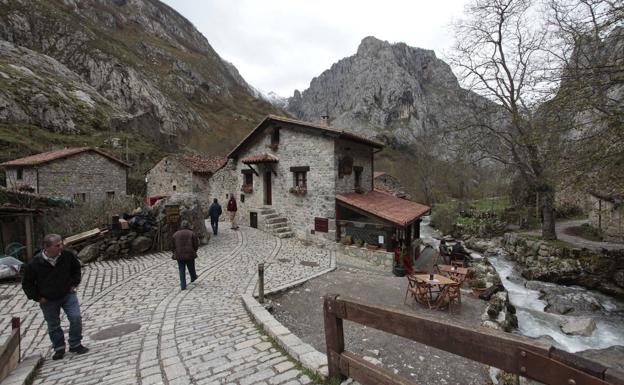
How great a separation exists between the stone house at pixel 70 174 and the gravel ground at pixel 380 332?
54.8 feet

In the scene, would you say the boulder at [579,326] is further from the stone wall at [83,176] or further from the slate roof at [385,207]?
the stone wall at [83,176]

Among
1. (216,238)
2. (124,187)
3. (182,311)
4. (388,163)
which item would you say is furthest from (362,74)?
(182,311)

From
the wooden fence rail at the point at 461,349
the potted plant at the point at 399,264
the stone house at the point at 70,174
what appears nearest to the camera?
the wooden fence rail at the point at 461,349

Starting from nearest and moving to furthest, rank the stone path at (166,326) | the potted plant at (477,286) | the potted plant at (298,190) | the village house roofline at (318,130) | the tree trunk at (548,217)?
the stone path at (166,326), the potted plant at (477,286), the village house roofline at (318,130), the potted plant at (298,190), the tree trunk at (548,217)

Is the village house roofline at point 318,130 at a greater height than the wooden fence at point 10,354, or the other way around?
the village house roofline at point 318,130

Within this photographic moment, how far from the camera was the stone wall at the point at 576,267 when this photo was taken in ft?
39.4

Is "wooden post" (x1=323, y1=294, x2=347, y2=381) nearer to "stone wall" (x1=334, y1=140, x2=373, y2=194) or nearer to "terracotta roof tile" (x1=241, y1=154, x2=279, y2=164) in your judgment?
"stone wall" (x1=334, y1=140, x2=373, y2=194)

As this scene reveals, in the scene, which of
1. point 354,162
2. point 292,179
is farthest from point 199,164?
point 354,162

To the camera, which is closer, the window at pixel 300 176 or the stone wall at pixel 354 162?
the stone wall at pixel 354 162

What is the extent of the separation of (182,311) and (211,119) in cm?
6709

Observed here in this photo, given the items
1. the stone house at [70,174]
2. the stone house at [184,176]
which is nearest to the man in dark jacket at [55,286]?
the stone house at [184,176]

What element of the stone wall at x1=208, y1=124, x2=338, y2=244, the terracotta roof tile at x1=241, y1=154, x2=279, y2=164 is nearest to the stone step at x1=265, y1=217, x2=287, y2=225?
the stone wall at x1=208, y1=124, x2=338, y2=244

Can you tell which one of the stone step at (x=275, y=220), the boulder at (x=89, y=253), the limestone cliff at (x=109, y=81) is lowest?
the boulder at (x=89, y=253)

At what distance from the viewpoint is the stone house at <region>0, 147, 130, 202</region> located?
2000 centimetres
